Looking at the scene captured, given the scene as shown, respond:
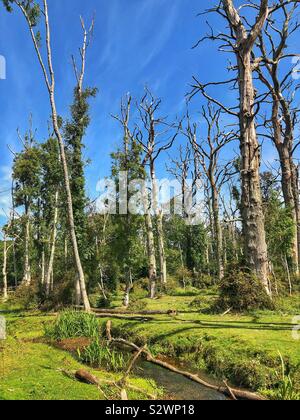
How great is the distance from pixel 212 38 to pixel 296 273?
13229mm

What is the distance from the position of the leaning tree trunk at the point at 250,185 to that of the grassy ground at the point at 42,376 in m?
6.99

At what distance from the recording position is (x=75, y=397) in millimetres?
6461

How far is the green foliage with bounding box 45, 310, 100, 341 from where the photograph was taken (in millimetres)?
12660

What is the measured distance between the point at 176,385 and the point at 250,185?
328 inches

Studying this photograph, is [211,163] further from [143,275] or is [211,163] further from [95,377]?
[95,377]

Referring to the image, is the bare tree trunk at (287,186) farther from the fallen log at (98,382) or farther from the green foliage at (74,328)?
the fallen log at (98,382)

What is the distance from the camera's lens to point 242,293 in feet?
42.2

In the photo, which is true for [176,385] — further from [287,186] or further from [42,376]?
[287,186]

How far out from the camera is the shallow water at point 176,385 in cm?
705

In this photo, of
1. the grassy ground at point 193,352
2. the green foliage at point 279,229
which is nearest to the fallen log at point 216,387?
the grassy ground at point 193,352

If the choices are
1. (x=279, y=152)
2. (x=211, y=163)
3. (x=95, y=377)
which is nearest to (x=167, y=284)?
(x=211, y=163)

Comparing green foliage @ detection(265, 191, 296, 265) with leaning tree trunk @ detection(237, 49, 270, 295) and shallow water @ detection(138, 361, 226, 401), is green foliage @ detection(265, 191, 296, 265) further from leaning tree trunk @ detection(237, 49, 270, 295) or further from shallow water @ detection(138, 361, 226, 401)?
shallow water @ detection(138, 361, 226, 401)

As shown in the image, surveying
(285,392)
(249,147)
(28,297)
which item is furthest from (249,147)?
(28,297)
